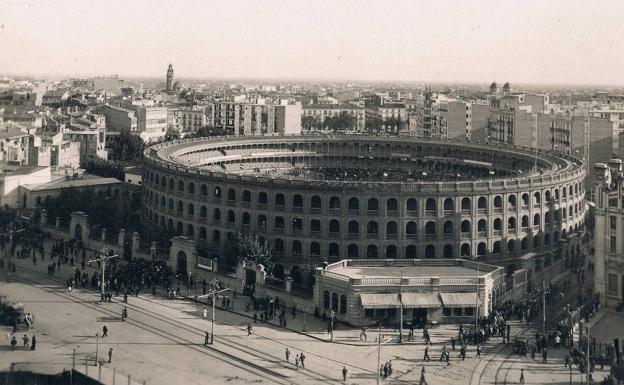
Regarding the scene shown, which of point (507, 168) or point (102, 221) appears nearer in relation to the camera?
point (102, 221)

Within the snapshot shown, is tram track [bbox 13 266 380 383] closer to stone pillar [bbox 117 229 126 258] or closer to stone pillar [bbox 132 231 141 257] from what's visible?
stone pillar [bbox 132 231 141 257]

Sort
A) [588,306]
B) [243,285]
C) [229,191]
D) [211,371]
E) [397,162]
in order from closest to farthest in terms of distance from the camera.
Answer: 1. [211,371]
2. [588,306]
3. [243,285]
4. [229,191]
5. [397,162]

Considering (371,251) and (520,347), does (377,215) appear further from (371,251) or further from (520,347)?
(520,347)

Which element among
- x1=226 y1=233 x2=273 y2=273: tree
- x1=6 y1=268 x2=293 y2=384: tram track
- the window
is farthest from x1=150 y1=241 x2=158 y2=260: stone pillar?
the window

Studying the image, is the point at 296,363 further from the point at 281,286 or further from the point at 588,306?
the point at 588,306

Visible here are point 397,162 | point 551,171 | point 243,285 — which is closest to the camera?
point 243,285

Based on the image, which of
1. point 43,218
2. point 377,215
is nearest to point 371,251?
point 377,215

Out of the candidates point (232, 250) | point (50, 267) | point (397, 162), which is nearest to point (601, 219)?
point (232, 250)
